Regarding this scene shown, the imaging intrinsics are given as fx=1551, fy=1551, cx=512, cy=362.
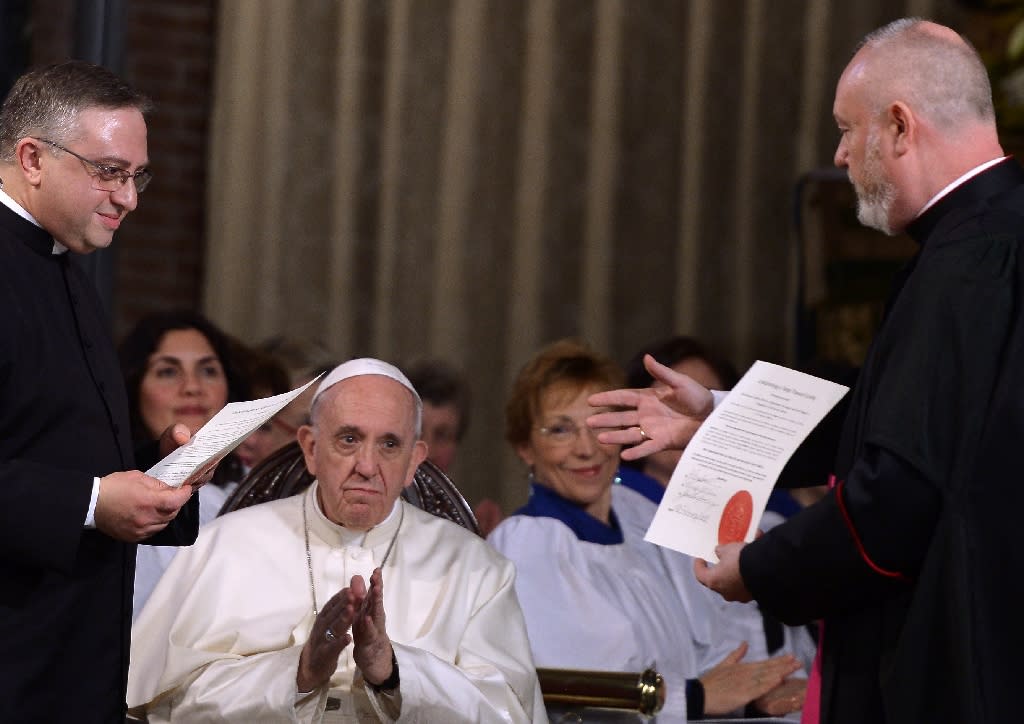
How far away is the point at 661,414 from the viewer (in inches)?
124

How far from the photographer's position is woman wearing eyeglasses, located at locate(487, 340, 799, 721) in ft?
12.8

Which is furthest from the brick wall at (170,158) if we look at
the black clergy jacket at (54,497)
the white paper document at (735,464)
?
the white paper document at (735,464)

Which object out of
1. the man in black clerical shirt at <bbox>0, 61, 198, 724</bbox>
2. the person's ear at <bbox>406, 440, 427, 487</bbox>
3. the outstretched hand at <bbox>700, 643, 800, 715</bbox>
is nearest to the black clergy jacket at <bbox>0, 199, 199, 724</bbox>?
the man in black clerical shirt at <bbox>0, 61, 198, 724</bbox>

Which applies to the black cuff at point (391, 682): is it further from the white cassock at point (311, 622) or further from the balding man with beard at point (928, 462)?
the balding man with beard at point (928, 462)

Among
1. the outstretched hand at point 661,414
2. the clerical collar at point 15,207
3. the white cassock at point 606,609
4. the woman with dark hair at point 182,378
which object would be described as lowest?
the white cassock at point 606,609

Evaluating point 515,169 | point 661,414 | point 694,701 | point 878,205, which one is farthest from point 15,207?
point 515,169

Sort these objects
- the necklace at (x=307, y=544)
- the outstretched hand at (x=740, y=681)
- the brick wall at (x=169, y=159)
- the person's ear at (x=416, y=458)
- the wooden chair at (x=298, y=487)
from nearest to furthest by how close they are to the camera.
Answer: the necklace at (x=307, y=544) < the person's ear at (x=416, y=458) < the wooden chair at (x=298, y=487) < the outstretched hand at (x=740, y=681) < the brick wall at (x=169, y=159)

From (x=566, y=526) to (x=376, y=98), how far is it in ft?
9.86

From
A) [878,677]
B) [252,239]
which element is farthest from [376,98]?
[878,677]

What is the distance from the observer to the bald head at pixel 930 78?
2662 millimetres

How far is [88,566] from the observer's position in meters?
2.65

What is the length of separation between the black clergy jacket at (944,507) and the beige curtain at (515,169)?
4009 mm

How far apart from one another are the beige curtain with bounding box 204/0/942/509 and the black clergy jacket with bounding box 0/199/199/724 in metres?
3.72

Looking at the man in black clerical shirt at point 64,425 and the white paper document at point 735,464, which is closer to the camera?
the man in black clerical shirt at point 64,425
